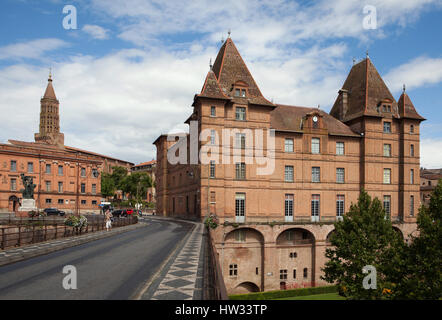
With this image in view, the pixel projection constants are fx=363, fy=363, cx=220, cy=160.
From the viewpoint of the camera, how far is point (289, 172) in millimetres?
49281

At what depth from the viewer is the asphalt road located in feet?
32.7

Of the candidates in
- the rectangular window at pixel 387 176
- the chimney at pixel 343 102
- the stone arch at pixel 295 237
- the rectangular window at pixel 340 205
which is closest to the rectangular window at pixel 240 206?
the stone arch at pixel 295 237

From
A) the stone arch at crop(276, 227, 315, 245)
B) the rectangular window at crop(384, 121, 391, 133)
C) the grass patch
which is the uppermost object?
the rectangular window at crop(384, 121, 391, 133)

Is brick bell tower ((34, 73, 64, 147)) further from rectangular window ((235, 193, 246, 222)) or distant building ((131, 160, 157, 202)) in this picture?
rectangular window ((235, 193, 246, 222))

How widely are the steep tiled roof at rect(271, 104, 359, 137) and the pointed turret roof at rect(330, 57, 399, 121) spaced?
107 inches

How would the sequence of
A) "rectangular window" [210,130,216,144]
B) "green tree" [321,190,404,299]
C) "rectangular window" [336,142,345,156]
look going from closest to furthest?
"green tree" [321,190,404,299]
"rectangular window" [210,130,216,144]
"rectangular window" [336,142,345,156]

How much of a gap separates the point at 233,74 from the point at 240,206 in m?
17.3

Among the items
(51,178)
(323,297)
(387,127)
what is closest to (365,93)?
(387,127)

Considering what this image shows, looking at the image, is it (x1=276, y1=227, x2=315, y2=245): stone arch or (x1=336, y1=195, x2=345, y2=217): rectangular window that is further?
(x1=336, y1=195, x2=345, y2=217): rectangular window

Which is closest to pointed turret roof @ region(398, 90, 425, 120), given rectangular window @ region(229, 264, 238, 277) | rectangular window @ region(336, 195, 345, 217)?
rectangular window @ region(336, 195, 345, 217)

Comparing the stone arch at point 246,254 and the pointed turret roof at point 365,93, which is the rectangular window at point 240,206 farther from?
the pointed turret roof at point 365,93

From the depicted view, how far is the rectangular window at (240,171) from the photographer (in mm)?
46188

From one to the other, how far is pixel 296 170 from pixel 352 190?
9438 mm

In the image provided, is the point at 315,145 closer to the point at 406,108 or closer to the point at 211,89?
the point at 406,108
